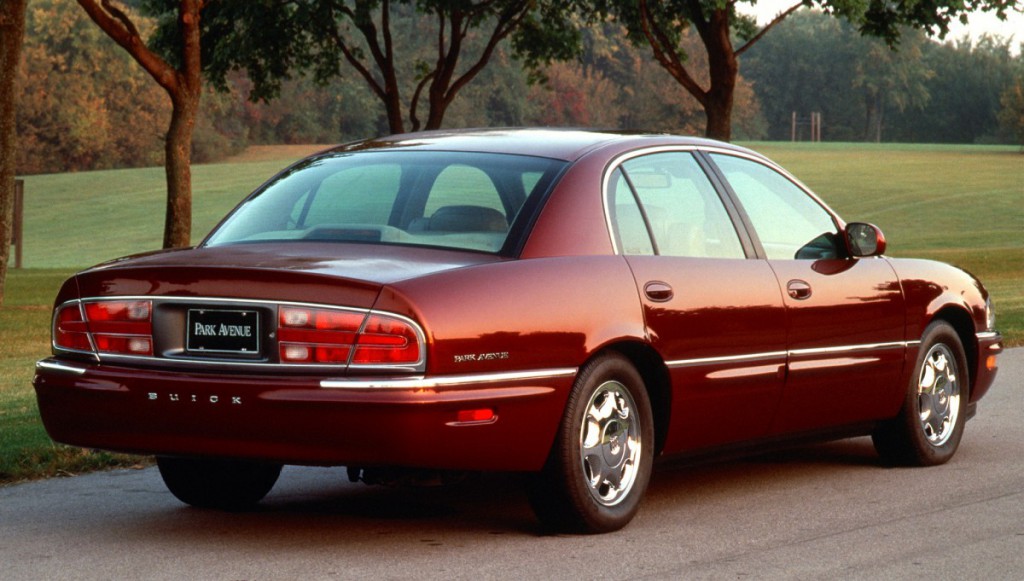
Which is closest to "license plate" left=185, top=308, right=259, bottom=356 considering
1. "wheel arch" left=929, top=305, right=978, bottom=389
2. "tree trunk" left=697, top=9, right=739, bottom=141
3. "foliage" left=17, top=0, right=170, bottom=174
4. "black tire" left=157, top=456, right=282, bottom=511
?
"black tire" left=157, top=456, right=282, bottom=511

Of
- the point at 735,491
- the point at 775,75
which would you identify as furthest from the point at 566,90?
the point at 735,491

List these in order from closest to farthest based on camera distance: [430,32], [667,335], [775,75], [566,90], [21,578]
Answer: [21,578]
[667,335]
[430,32]
[566,90]
[775,75]

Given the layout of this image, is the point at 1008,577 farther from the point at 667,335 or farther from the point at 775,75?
the point at 775,75

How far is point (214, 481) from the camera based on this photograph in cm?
682

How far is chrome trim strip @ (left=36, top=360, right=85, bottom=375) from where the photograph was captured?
599 centimetres

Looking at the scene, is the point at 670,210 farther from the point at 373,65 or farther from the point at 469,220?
the point at 373,65

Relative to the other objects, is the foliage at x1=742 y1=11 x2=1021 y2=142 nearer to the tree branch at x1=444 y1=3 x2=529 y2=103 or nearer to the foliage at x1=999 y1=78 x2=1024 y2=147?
the foliage at x1=999 y1=78 x2=1024 y2=147

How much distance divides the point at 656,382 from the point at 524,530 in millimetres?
802

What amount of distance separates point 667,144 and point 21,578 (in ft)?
10.7

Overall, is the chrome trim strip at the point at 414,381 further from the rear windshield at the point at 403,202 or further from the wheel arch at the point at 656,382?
the wheel arch at the point at 656,382

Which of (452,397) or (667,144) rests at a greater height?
(667,144)

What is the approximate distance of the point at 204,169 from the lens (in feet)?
248

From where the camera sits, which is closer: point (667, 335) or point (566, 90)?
point (667, 335)

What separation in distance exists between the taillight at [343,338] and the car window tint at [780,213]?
236cm
